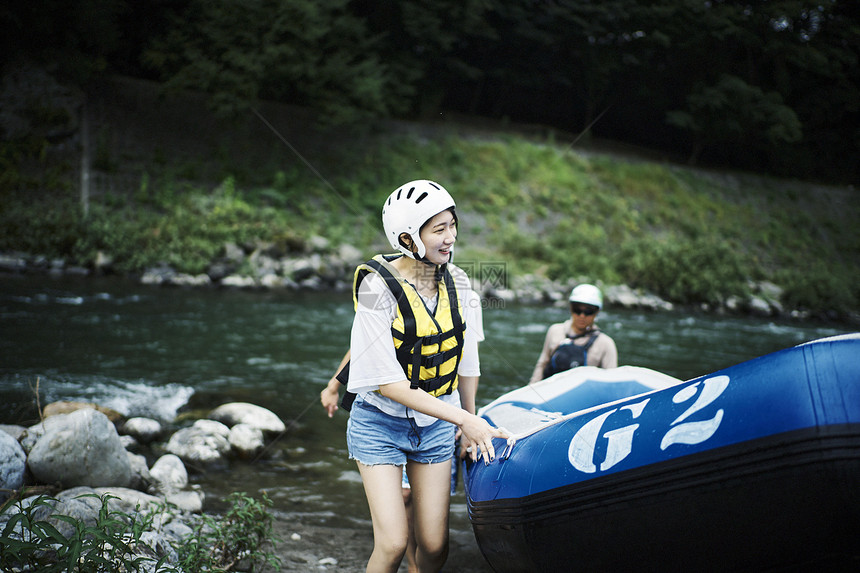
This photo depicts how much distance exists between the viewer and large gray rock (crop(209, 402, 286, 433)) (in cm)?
495

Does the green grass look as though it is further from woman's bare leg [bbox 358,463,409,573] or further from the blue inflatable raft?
the blue inflatable raft

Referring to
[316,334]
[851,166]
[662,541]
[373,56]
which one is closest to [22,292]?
[316,334]

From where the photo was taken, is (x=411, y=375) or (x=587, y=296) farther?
(x=587, y=296)

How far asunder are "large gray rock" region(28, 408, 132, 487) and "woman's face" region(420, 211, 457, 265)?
237 cm

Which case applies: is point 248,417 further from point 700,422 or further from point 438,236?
point 700,422

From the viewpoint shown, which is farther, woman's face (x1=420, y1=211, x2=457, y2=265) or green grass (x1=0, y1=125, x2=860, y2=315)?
green grass (x1=0, y1=125, x2=860, y2=315)

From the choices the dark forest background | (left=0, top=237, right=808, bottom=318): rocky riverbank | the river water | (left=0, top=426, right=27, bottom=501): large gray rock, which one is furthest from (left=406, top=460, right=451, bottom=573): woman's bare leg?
the dark forest background

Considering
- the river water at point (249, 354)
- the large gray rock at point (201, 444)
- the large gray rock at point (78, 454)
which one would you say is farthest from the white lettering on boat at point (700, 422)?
the large gray rock at point (201, 444)

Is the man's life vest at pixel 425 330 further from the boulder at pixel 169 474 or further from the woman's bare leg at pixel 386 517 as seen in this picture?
the boulder at pixel 169 474

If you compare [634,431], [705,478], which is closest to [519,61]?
[634,431]

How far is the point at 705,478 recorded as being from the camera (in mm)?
1711

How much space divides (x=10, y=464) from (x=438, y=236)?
261 cm

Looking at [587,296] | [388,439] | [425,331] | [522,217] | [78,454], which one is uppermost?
[522,217]

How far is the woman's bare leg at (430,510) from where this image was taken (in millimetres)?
2229
